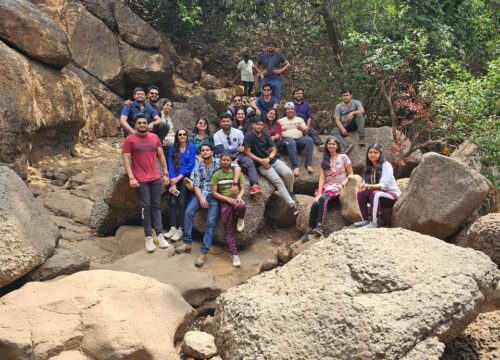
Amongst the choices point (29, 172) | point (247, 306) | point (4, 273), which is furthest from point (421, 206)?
point (29, 172)

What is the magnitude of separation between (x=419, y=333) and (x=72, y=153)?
9242 millimetres

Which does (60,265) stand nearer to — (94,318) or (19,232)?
(19,232)

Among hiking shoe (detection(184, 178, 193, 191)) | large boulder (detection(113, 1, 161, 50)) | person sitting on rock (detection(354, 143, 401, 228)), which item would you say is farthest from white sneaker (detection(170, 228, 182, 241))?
large boulder (detection(113, 1, 161, 50))

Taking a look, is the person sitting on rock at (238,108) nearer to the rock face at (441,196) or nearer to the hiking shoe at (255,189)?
the hiking shoe at (255,189)

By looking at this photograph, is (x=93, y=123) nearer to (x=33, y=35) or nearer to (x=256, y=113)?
(x=33, y=35)

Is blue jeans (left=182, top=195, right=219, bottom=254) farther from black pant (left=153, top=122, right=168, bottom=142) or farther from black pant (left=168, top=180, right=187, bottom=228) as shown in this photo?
black pant (left=153, top=122, right=168, bottom=142)

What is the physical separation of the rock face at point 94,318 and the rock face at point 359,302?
1165mm

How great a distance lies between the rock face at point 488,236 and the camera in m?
5.44

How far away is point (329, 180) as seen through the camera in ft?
26.4

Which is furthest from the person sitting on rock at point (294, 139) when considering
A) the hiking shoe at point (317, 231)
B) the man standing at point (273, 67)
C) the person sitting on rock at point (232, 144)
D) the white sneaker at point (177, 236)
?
the white sneaker at point (177, 236)

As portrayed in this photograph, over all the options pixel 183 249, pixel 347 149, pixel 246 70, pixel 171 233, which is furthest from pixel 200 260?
pixel 246 70

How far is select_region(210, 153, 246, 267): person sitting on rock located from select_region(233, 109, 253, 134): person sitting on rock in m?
1.33

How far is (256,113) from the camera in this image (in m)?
9.52

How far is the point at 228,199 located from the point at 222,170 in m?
0.45
